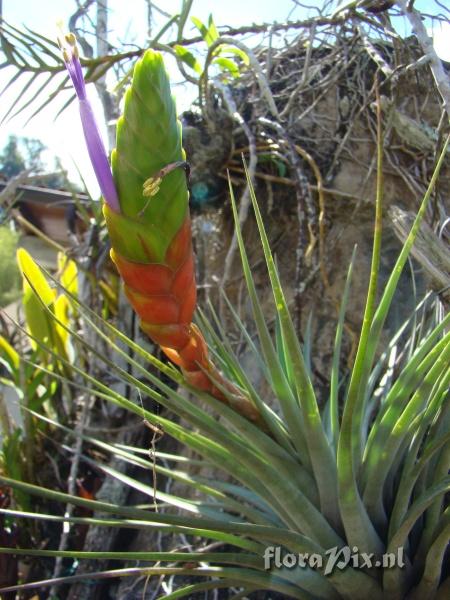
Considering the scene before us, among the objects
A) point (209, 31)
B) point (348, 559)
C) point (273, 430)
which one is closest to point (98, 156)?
point (273, 430)

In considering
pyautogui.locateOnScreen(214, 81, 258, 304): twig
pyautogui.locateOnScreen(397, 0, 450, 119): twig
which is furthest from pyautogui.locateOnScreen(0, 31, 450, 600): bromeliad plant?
pyautogui.locateOnScreen(214, 81, 258, 304): twig

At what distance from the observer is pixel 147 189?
0.62 metres

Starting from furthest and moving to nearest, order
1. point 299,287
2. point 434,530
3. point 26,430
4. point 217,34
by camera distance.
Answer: point 26,430
point 217,34
point 299,287
point 434,530

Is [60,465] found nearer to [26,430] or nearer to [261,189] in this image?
[26,430]

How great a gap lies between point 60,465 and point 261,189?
102 centimetres

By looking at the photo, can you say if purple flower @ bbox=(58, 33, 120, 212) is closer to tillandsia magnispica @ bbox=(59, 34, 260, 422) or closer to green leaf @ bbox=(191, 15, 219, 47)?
tillandsia magnispica @ bbox=(59, 34, 260, 422)

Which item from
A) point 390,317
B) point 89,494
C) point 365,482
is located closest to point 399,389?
point 365,482

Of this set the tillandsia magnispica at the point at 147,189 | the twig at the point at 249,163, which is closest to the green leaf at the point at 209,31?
the twig at the point at 249,163

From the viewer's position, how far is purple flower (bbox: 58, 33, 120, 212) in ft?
2.07

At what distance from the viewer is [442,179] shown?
1.55 metres

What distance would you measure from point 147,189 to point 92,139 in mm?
87

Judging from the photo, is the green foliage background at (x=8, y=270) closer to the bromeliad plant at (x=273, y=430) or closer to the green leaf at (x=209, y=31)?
the green leaf at (x=209, y=31)

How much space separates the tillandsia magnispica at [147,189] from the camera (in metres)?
0.62

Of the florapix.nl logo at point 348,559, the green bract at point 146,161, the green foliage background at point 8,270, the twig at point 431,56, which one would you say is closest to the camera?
the green bract at point 146,161
